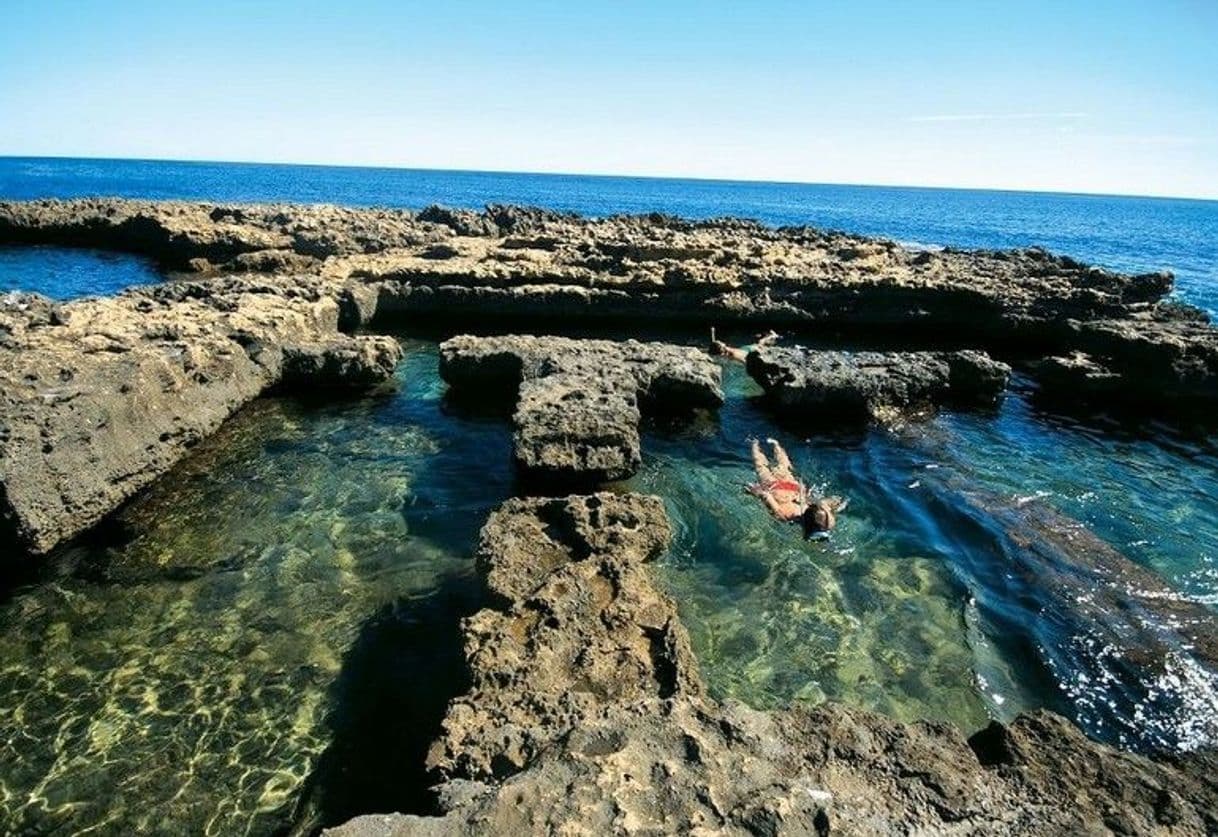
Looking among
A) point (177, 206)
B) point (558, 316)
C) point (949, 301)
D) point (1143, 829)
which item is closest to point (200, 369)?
point (558, 316)

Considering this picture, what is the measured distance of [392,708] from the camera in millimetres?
6566

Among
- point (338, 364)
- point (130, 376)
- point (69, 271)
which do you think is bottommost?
point (69, 271)

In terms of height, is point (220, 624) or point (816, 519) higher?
point (816, 519)

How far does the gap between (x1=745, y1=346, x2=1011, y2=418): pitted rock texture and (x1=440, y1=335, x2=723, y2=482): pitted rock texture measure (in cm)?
157

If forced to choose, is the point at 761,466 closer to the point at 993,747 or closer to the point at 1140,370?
the point at 993,747

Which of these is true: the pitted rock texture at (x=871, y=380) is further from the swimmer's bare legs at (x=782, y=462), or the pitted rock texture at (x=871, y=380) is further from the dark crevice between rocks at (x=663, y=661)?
the dark crevice between rocks at (x=663, y=661)

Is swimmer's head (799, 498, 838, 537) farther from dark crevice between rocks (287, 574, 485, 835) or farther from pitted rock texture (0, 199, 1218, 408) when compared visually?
pitted rock texture (0, 199, 1218, 408)

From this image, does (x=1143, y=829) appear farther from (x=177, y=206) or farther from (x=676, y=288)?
(x=177, y=206)

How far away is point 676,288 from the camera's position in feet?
72.9

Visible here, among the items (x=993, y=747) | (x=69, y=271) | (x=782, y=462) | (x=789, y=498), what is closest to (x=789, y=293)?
(x=782, y=462)

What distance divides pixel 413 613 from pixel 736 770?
4.87 metres

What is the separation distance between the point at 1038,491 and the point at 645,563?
7747 millimetres

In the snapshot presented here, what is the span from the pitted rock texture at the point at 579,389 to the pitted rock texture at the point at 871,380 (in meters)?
1.57

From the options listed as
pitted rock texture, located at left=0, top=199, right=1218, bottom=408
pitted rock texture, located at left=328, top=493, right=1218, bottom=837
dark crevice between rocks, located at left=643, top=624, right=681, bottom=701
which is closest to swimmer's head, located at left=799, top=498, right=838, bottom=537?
dark crevice between rocks, located at left=643, top=624, right=681, bottom=701
